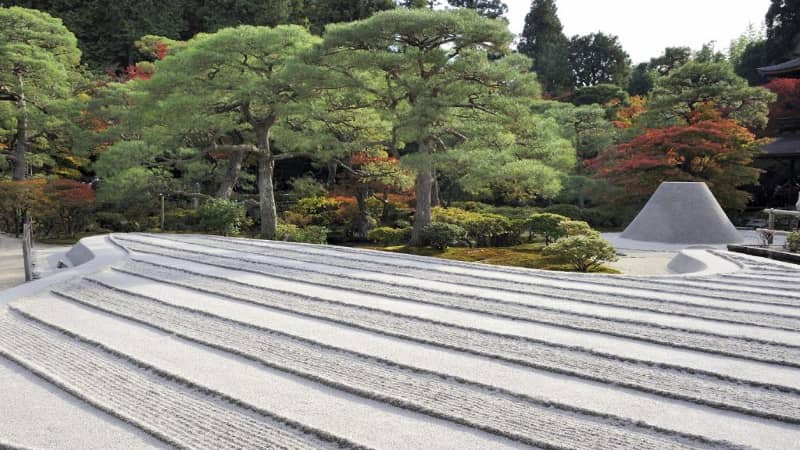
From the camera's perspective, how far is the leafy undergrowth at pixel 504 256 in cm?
912

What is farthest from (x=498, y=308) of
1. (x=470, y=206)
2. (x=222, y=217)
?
(x=470, y=206)

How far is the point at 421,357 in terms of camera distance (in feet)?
9.96

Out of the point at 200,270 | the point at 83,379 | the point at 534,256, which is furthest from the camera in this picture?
the point at 534,256

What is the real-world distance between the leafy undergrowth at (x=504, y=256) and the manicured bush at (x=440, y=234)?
0.40ft

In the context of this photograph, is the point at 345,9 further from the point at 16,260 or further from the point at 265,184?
the point at 16,260

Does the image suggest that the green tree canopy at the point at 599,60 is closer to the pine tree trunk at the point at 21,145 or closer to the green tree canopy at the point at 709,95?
the green tree canopy at the point at 709,95

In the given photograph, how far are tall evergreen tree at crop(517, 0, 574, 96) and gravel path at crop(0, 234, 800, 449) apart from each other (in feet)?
94.1

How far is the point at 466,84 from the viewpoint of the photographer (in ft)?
33.3

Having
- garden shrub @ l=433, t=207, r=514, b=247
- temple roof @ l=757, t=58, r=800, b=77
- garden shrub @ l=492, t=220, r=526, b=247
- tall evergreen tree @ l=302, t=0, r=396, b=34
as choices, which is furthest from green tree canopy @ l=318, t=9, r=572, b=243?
temple roof @ l=757, t=58, r=800, b=77

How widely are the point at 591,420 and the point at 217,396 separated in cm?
158

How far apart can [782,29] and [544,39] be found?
12.8 metres

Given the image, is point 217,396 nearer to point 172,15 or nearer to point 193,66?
point 193,66

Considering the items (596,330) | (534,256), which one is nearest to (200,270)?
(596,330)

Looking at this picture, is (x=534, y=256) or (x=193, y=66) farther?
(x=193, y=66)
